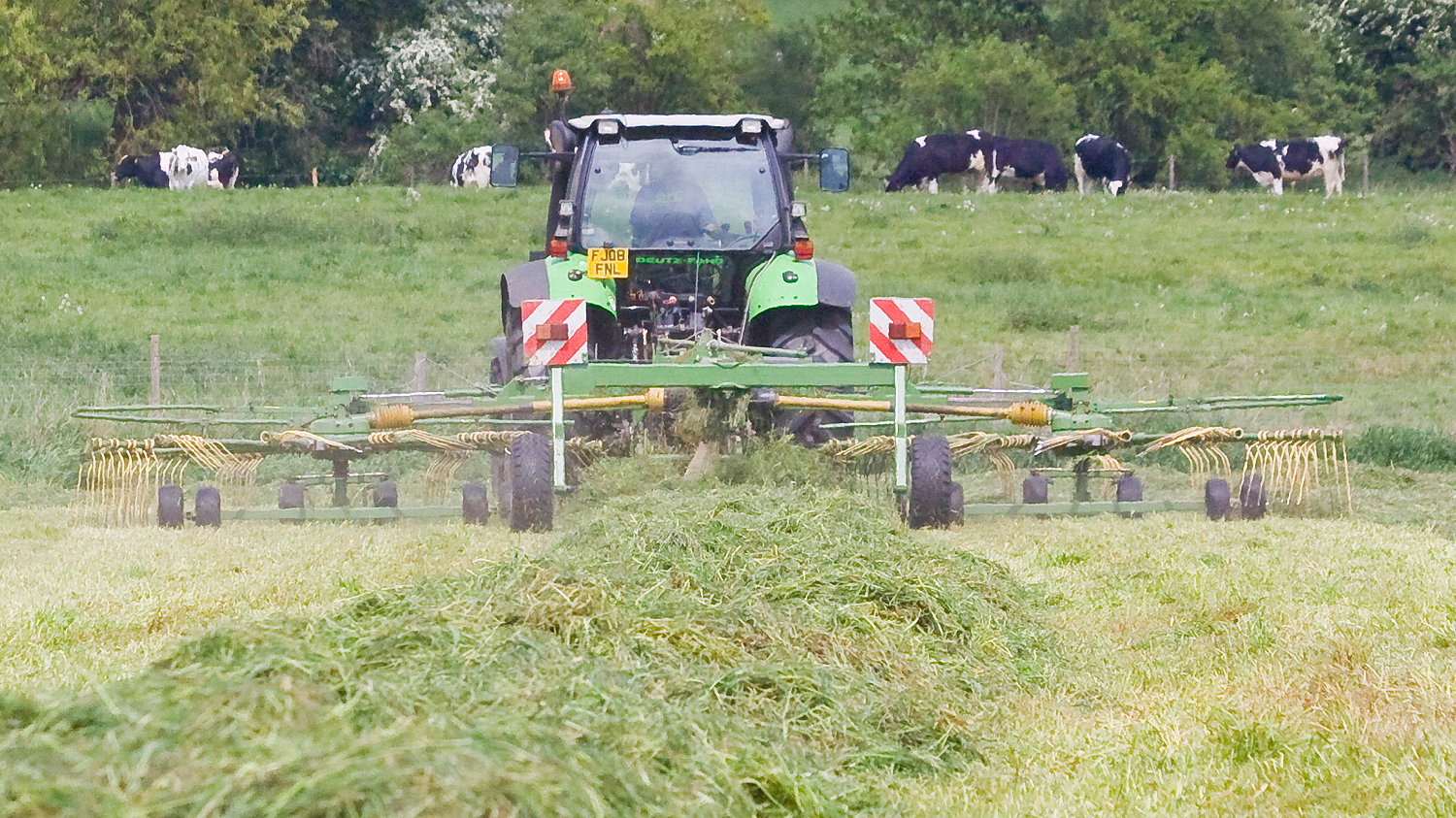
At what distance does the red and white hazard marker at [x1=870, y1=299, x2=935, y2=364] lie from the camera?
9.02 meters

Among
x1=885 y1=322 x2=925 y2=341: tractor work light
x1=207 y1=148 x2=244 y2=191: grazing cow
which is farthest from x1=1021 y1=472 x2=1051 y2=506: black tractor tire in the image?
x1=207 y1=148 x2=244 y2=191: grazing cow

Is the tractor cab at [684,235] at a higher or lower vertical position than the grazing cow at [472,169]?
lower

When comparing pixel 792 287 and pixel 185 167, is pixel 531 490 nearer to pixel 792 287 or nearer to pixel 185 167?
pixel 792 287

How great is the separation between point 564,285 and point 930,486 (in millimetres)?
2250

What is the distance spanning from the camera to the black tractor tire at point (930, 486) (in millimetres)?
8914

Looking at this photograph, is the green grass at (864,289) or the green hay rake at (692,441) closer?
the green hay rake at (692,441)

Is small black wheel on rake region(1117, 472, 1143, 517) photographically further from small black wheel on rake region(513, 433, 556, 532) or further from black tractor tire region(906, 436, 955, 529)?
small black wheel on rake region(513, 433, 556, 532)

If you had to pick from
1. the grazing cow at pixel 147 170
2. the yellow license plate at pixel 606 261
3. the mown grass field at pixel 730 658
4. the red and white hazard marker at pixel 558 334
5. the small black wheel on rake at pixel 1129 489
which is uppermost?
the grazing cow at pixel 147 170

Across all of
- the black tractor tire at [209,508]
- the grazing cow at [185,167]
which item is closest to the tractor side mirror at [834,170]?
the black tractor tire at [209,508]

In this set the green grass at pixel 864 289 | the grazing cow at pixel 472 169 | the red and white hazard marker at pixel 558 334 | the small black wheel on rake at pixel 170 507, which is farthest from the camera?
the grazing cow at pixel 472 169

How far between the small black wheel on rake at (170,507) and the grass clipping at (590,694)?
343 cm

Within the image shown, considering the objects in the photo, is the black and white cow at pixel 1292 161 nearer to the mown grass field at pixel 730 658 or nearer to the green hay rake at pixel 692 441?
the mown grass field at pixel 730 658

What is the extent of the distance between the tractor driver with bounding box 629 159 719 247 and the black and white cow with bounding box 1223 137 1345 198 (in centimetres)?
2865

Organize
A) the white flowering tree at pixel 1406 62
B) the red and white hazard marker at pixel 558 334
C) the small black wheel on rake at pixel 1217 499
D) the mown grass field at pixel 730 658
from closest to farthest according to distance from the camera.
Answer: the mown grass field at pixel 730 658, the red and white hazard marker at pixel 558 334, the small black wheel on rake at pixel 1217 499, the white flowering tree at pixel 1406 62
